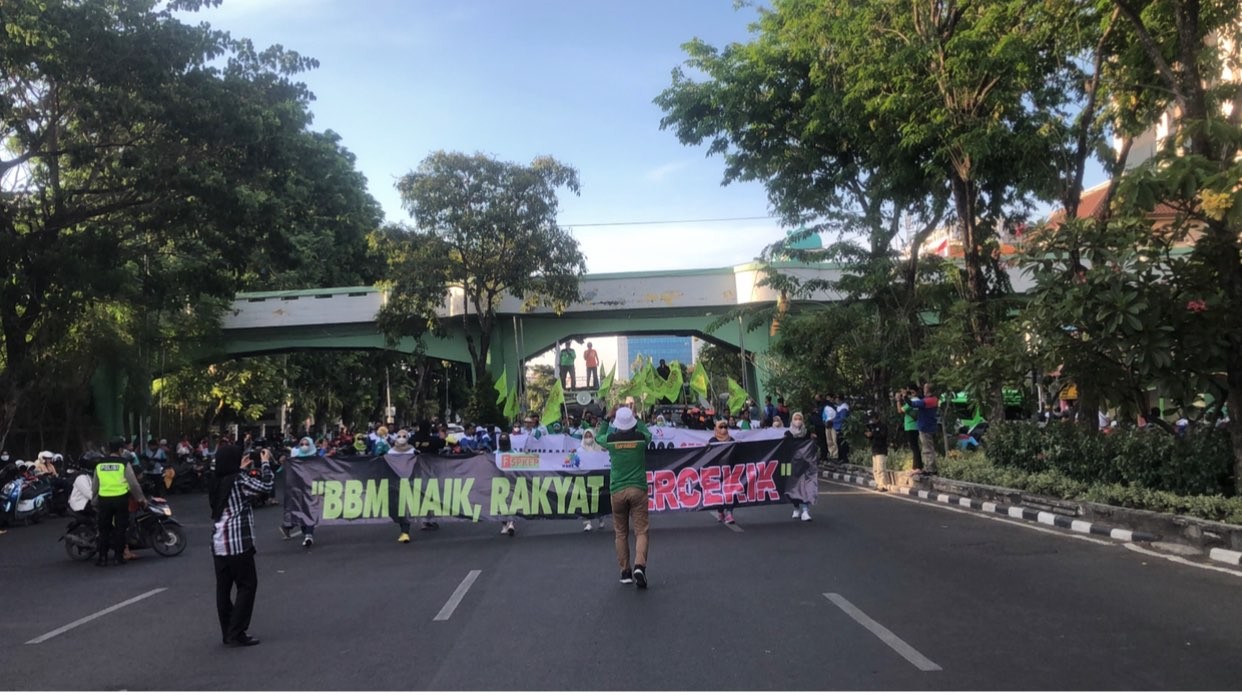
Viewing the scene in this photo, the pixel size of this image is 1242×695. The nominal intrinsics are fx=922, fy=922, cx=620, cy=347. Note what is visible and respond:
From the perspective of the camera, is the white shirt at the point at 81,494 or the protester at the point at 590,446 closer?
the white shirt at the point at 81,494

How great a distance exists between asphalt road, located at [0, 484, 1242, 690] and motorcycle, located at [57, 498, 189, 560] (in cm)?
53

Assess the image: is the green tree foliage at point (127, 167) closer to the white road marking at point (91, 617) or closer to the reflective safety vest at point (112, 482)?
the reflective safety vest at point (112, 482)

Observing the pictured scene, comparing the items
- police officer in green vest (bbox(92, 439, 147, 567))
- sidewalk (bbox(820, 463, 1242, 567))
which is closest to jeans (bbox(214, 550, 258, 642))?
police officer in green vest (bbox(92, 439, 147, 567))

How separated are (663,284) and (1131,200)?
25.1 m

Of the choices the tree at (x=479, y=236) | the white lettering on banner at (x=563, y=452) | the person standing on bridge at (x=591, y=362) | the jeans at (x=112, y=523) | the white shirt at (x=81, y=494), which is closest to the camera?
the jeans at (x=112, y=523)

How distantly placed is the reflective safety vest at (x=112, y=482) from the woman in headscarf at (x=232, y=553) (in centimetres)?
528

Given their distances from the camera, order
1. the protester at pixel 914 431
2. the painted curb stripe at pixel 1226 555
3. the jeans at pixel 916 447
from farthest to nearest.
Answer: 1. the jeans at pixel 916 447
2. the protester at pixel 914 431
3. the painted curb stripe at pixel 1226 555

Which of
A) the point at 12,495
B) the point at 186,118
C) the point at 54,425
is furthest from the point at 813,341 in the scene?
the point at 54,425

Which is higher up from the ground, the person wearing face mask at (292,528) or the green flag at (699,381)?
the green flag at (699,381)

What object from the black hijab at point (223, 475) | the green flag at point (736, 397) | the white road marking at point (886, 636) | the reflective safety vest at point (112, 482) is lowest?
the white road marking at point (886, 636)

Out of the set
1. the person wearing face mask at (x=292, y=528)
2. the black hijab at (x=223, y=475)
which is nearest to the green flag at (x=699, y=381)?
the person wearing face mask at (x=292, y=528)

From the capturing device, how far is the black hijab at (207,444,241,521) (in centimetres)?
748

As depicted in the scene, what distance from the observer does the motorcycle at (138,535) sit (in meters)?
12.8

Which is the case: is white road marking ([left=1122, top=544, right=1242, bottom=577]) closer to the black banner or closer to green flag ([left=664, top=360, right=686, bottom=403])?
the black banner
